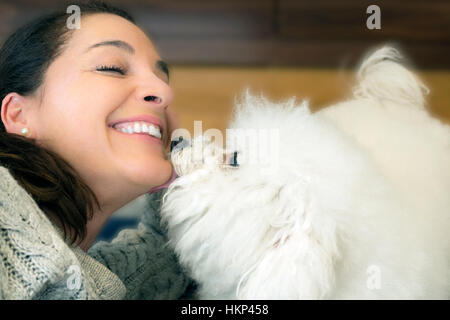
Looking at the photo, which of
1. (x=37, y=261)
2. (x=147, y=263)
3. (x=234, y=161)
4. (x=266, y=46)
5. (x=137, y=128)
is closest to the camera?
(x=37, y=261)

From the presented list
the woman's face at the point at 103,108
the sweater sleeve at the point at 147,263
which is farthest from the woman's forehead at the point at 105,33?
the sweater sleeve at the point at 147,263

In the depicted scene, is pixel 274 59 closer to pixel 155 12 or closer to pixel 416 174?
pixel 155 12

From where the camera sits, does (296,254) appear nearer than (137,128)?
Yes

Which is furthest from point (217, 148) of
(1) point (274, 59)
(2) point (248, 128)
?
(1) point (274, 59)

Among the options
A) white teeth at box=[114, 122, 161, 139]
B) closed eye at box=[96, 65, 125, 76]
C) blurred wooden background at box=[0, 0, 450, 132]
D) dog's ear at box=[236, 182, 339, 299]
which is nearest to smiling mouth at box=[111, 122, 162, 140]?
white teeth at box=[114, 122, 161, 139]

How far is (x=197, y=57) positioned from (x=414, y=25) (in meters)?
1.12

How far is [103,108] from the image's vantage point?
0.91 m

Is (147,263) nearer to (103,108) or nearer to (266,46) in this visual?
(103,108)

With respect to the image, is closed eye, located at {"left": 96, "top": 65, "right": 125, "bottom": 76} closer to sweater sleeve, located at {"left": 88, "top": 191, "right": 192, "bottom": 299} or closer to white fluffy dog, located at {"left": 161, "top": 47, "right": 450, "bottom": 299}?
white fluffy dog, located at {"left": 161, "top": 47, "right": 450, "bottom": 299}

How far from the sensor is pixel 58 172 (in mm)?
886

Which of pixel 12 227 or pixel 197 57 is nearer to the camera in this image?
pixel 12 227

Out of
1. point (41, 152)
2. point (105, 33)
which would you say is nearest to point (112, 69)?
point (105, 33)

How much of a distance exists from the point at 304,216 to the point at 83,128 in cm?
46

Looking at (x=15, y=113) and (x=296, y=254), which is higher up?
(x=15, y=113)
